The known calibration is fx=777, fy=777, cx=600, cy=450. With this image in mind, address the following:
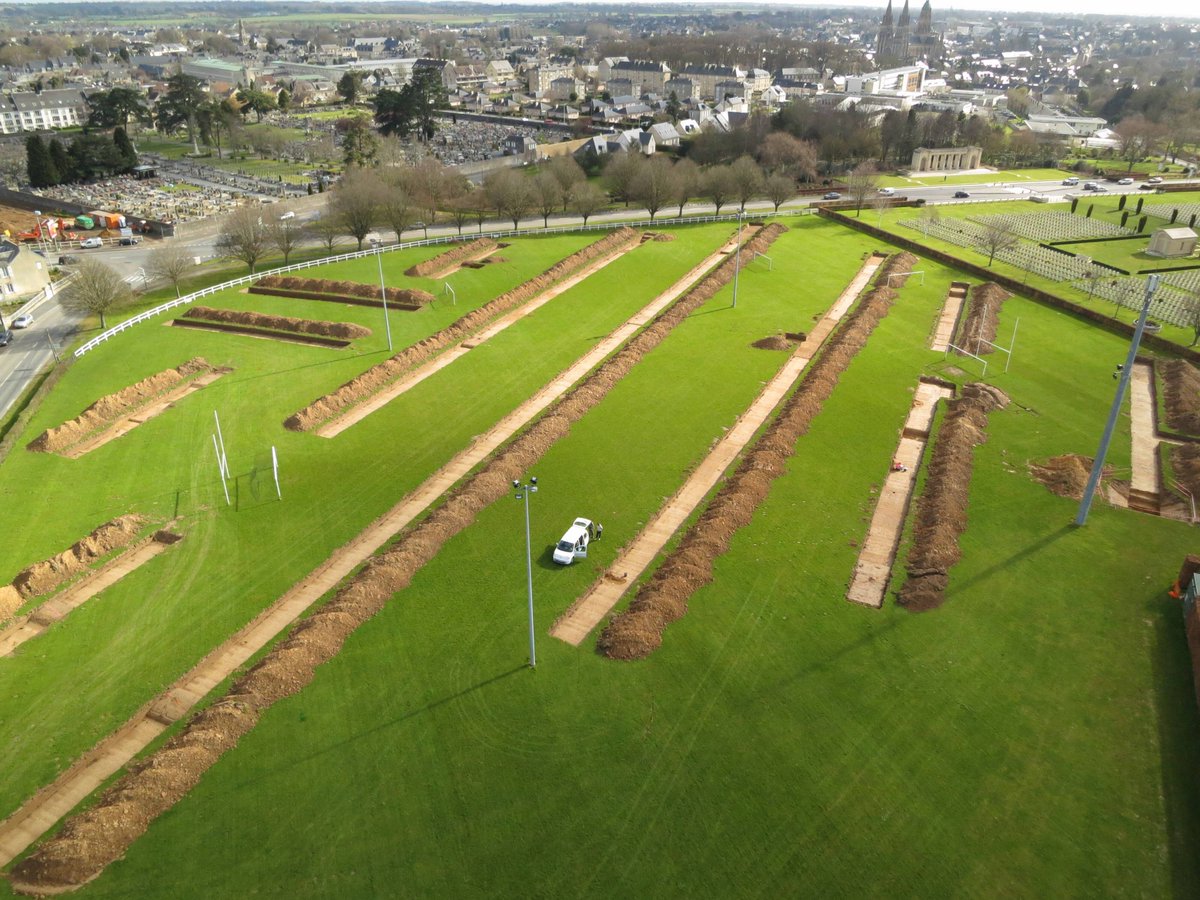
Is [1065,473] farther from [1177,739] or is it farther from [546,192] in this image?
[546,192]

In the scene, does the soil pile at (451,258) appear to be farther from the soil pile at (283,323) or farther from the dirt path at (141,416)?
the dirt path at (141,416)

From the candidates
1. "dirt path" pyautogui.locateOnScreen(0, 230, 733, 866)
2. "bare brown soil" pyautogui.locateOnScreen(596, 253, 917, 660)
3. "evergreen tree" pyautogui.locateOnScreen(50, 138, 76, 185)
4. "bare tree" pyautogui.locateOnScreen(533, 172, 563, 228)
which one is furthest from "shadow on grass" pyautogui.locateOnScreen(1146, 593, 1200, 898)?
"evergreen tree" pyautogui.locateOnScreen(50, 138, 76, 185)

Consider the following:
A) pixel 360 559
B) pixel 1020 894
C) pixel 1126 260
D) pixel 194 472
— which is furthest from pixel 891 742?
pixel 1126 260

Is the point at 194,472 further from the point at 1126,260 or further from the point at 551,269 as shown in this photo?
the point at 1126,260

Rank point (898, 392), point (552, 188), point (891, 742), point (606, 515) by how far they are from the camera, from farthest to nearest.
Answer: point (552, 188) < point (898, 392) < point (606, 515) < point (891, 742)

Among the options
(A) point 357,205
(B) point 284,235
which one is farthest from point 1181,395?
(B) point 284,235
